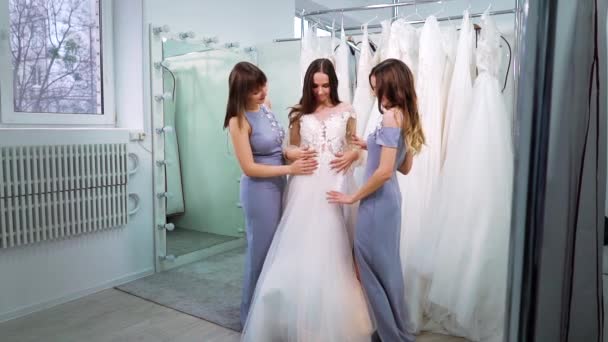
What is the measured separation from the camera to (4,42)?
2.48 m

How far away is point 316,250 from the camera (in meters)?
1.98

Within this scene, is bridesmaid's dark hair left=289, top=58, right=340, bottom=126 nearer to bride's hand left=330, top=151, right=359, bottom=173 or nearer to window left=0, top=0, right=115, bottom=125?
bride's hand left=330, top=151, right=359, bottom=173

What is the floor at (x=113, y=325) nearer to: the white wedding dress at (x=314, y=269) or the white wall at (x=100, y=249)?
the white wall at (x=100, y=249)

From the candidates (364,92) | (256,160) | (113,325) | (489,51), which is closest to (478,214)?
(489,51)

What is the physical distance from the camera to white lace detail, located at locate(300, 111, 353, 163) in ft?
6.86

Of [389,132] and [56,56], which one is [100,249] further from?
[389,132]

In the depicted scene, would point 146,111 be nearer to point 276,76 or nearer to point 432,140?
point 276,76

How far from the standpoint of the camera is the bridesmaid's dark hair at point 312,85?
2074 millimetres

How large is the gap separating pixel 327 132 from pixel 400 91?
0.39 metres

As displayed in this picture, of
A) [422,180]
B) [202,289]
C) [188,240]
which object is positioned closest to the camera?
[422,180]

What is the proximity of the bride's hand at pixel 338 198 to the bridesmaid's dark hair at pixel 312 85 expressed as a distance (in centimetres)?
41

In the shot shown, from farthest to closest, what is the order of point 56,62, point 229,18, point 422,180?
point 229,18, point 56,62, point 422,180

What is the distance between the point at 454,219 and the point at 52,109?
94.0 inches

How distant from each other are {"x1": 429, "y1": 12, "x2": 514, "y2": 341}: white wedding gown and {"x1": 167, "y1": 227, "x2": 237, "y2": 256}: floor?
191 centimetres
